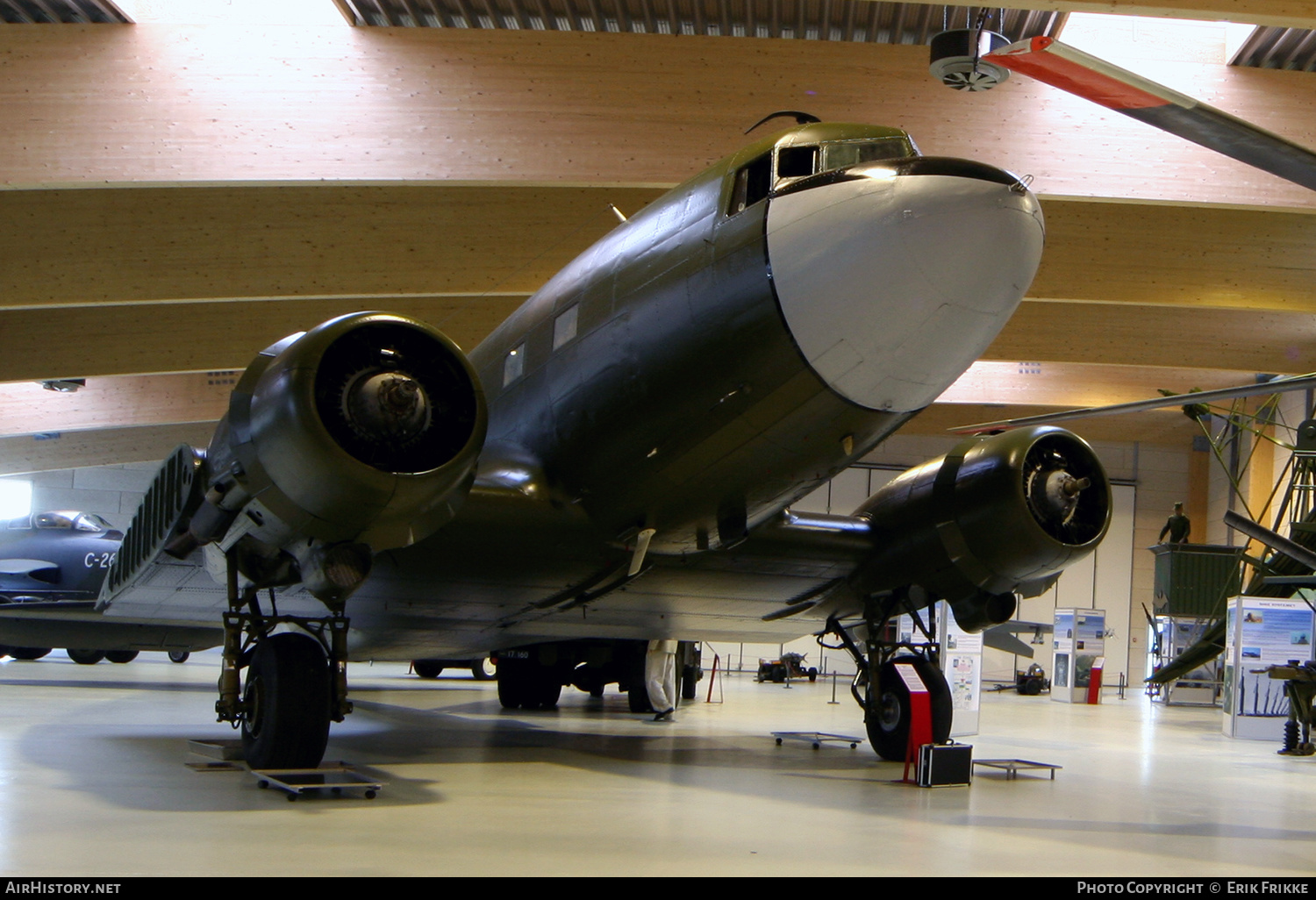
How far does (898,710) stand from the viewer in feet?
32.3

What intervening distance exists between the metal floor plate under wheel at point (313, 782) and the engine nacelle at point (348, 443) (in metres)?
1.09

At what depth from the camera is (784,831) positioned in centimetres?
589

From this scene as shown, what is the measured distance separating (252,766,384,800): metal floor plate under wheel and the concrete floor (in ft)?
0.36

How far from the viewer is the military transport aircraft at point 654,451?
6266 mm

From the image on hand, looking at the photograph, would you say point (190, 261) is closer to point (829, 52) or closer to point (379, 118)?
point (379, 118)

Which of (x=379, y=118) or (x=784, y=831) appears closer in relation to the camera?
(x=784, y=831)

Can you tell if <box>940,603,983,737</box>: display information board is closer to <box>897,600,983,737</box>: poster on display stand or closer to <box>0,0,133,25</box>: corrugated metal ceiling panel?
<box>897,600,983,737</box>: poster on display stand

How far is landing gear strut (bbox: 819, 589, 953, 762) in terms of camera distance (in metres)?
9.60

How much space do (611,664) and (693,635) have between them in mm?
4288

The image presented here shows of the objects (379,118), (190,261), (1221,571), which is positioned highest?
(379,118)

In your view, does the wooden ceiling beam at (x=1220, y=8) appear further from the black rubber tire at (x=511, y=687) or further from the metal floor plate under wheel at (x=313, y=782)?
the black rubber tire at (x=511, y=687)

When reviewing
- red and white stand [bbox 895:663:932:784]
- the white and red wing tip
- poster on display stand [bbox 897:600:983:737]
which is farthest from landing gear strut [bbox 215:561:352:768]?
poster on display stand [bbox 897:600:983:737]

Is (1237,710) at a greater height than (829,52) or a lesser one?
lesser
